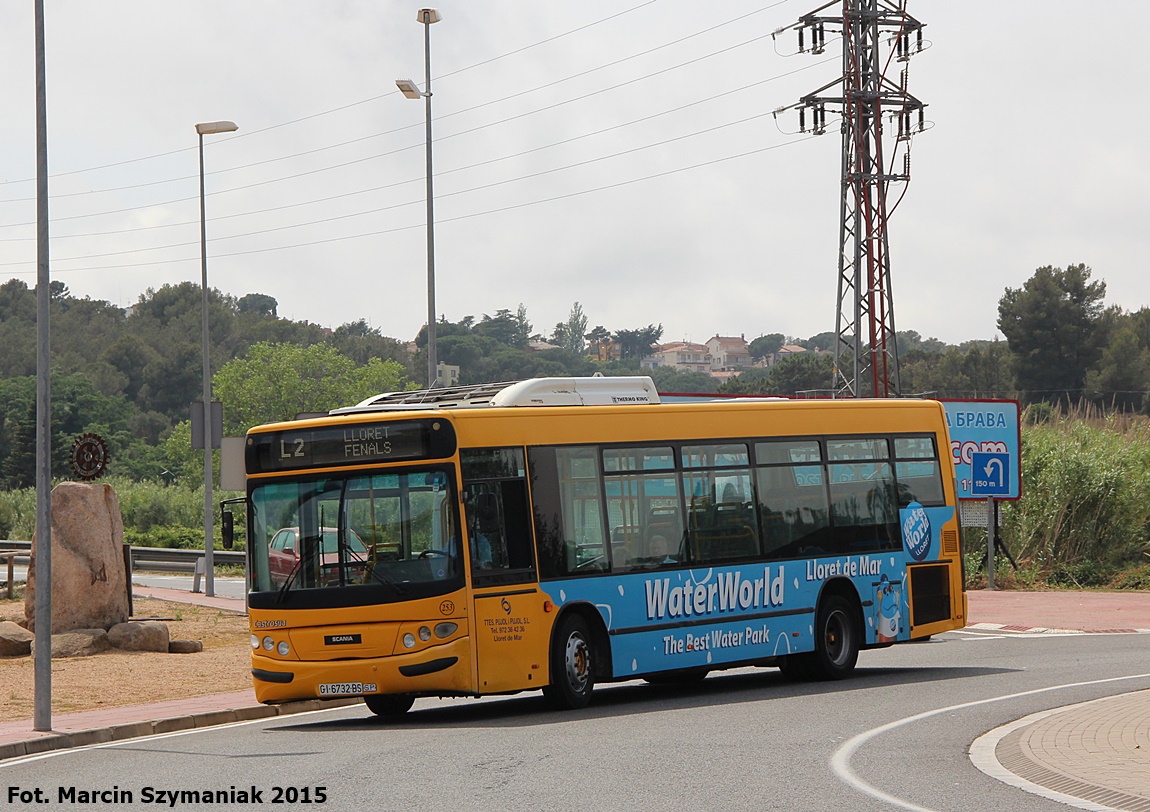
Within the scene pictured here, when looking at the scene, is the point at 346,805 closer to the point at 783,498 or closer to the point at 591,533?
the point at 591,533

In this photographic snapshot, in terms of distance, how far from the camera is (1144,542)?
34594 mm

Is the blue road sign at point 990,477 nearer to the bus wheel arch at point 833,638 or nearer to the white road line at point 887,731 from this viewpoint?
the white road line at point 887,731

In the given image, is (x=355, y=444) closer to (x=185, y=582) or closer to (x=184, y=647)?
(x=184, y=647)

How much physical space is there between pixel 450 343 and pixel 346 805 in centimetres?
14538

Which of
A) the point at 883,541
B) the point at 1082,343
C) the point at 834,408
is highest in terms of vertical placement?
the point at 1082,343

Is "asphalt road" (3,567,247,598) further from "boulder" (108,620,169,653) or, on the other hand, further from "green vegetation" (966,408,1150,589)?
"green vegetation" (966,408,1150,589)

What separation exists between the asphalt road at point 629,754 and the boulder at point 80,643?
23.3 ft

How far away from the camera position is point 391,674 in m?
14.0

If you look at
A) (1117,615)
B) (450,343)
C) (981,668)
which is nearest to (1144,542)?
(1117,615)

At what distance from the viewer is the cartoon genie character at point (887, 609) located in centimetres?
1817

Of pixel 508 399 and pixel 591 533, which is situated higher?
pixel 508 399

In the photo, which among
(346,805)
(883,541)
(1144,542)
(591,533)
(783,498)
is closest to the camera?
(346,805)

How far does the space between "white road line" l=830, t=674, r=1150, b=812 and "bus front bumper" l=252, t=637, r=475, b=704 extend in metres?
3.60

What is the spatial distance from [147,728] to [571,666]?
12.8 ft
